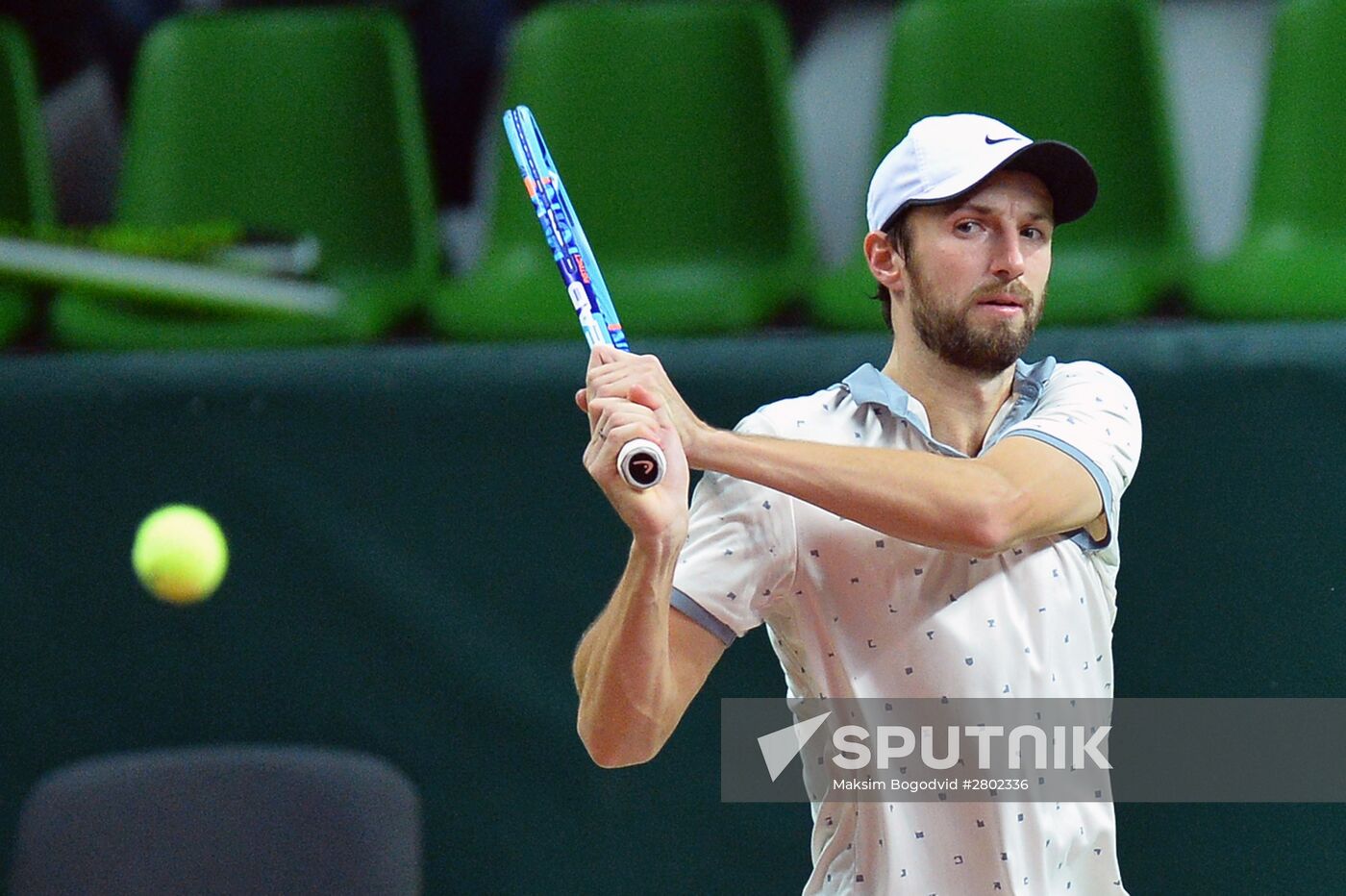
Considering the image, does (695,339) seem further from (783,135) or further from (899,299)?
(899,299)

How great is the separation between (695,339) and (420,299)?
0.80m

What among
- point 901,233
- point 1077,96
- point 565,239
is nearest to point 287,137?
point 1077,96

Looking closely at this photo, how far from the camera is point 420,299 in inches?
140

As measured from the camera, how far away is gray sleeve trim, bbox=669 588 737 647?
5.96 ft

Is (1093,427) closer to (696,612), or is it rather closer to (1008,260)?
(1008,260)

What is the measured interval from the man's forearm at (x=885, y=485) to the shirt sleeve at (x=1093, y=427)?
142 mm

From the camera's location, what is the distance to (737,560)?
1.82 m

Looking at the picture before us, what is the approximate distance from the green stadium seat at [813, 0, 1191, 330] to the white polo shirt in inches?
58.0

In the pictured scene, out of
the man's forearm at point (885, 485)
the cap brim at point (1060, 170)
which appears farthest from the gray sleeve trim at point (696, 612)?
the cap brim at point (1060, 170)

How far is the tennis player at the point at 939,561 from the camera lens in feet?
5.88

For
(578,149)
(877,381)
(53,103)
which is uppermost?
(53,103)

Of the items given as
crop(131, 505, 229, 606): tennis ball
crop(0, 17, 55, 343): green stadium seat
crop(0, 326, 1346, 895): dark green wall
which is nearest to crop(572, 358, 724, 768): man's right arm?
crop(0, 326, 1346, 895): dark green wall

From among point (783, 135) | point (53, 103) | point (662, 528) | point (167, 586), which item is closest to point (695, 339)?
point (783, 135)

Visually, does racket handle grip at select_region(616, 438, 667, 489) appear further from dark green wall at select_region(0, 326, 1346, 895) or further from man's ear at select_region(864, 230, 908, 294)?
dark green wall at select_region(0, 326, 1346, 895)
